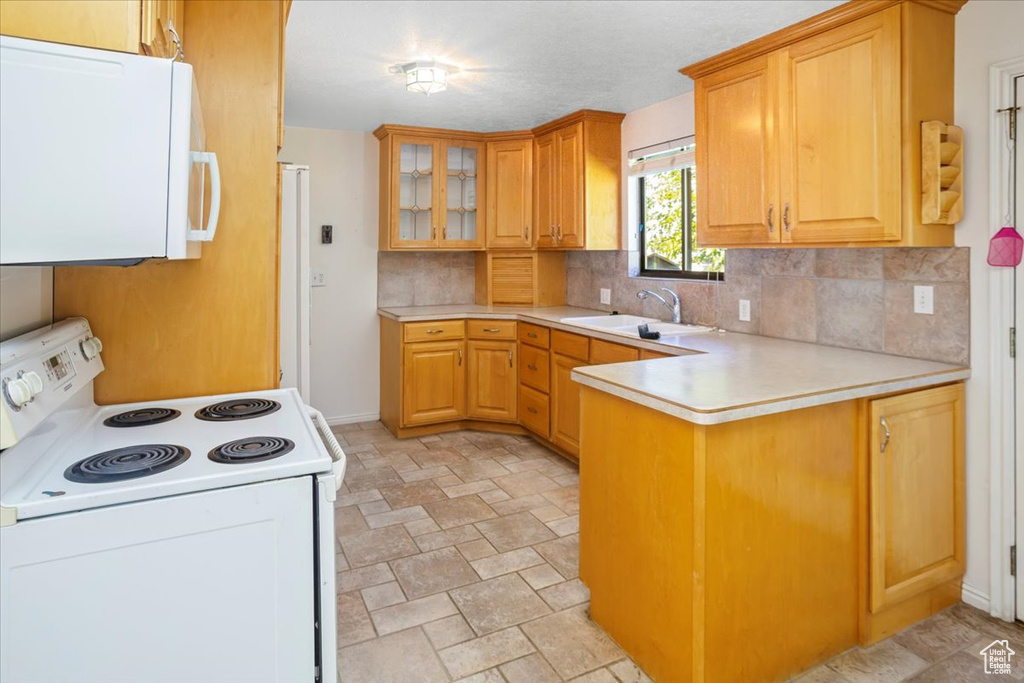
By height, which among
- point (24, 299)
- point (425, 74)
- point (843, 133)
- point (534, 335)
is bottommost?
point (534, 335)

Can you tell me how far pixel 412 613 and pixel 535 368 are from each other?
7.17ft

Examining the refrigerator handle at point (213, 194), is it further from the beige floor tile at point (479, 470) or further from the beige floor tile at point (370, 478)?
the beige floor tile at point (479, 470)

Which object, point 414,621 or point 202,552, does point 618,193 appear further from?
point 202,552

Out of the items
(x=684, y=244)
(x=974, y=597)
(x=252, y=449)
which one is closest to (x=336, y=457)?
(x=252, y=449)

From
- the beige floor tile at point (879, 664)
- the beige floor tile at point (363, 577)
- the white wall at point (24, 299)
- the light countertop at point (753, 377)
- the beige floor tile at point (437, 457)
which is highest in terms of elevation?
the white wall at point (24, 299)

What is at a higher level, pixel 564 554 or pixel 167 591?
pixel 167 591

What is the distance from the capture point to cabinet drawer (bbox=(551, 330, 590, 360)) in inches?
141

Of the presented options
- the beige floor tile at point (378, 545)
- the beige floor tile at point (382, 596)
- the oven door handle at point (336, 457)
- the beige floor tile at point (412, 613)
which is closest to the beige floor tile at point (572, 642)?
the beige floor tile at point (412, 613)

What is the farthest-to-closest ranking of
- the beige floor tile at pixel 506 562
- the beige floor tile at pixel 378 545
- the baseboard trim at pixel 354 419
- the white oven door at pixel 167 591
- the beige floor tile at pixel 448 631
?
the baseboard trim at pixel 354 419 → the beige floor tile at pixel 378 545 → the beige floor tile at pixel 506 562 → the beige floor tile at pixel 448 631 → the white oven door at pixel 167 591

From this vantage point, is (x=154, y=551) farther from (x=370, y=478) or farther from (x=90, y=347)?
(x=370, y=478)

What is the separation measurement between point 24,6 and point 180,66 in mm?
235

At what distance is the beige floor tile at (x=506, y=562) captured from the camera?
A: 8.23ft

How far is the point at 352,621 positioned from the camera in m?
2.16

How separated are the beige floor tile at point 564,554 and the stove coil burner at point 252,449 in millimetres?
1474
